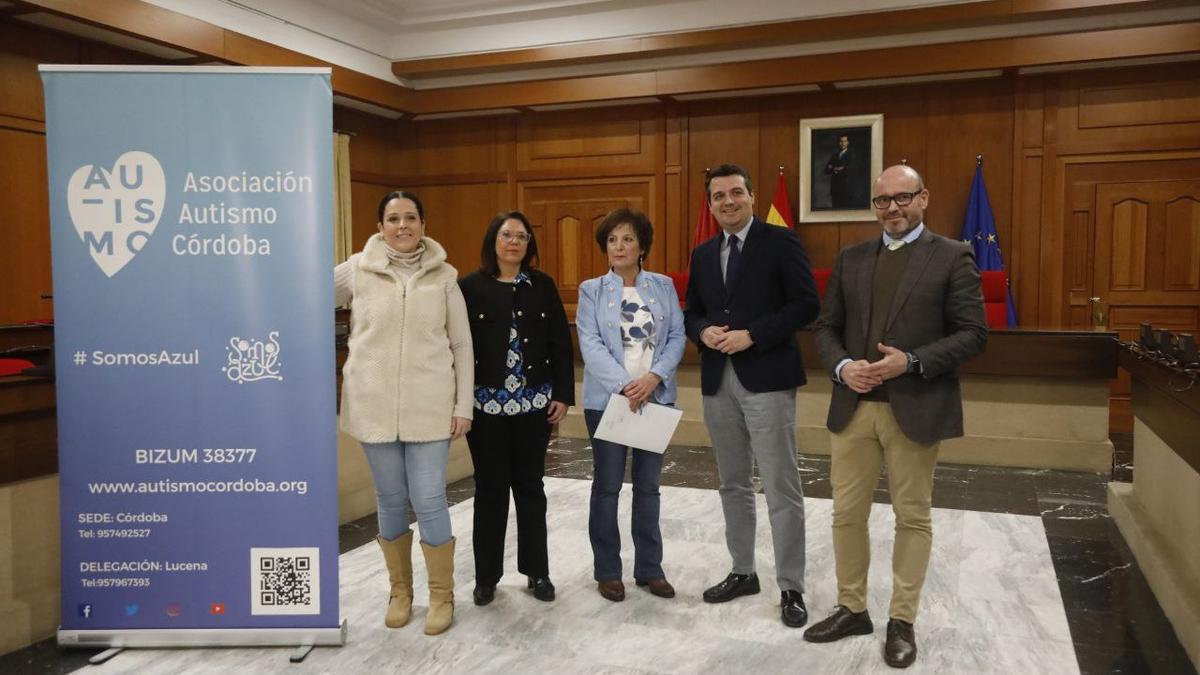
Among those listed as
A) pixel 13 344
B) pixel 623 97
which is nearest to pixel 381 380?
pixel 13 344

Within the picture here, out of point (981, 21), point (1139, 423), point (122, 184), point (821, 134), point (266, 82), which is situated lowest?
point (1139, 423)

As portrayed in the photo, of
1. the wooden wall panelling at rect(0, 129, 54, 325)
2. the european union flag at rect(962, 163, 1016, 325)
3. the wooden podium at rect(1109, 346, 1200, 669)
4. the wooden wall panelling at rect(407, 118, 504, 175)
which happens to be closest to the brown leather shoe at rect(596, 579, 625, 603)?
the wooden podium at rect(1109, 346, 1200, 669)

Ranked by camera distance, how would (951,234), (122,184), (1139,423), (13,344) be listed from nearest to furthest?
(122,184) < (1139,423) < (13,344) < (951,234)

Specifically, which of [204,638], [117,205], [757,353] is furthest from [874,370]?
[117,205]

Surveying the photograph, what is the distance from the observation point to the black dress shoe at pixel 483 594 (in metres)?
2.97

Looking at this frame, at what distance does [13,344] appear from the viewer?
4.60 meters

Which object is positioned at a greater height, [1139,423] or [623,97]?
[623,97]

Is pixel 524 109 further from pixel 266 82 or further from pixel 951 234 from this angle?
pixel 266 82

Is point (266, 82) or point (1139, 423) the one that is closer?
point (266, 82)

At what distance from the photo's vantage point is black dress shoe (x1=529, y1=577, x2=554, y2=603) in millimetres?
3014

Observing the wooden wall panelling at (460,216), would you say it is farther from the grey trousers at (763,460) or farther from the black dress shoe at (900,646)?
the black dress shoe at (900,646)

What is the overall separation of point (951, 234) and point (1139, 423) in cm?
334

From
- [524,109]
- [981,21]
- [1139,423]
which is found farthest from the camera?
[524,109]

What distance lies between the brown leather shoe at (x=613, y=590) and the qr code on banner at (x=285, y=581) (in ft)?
3.19
